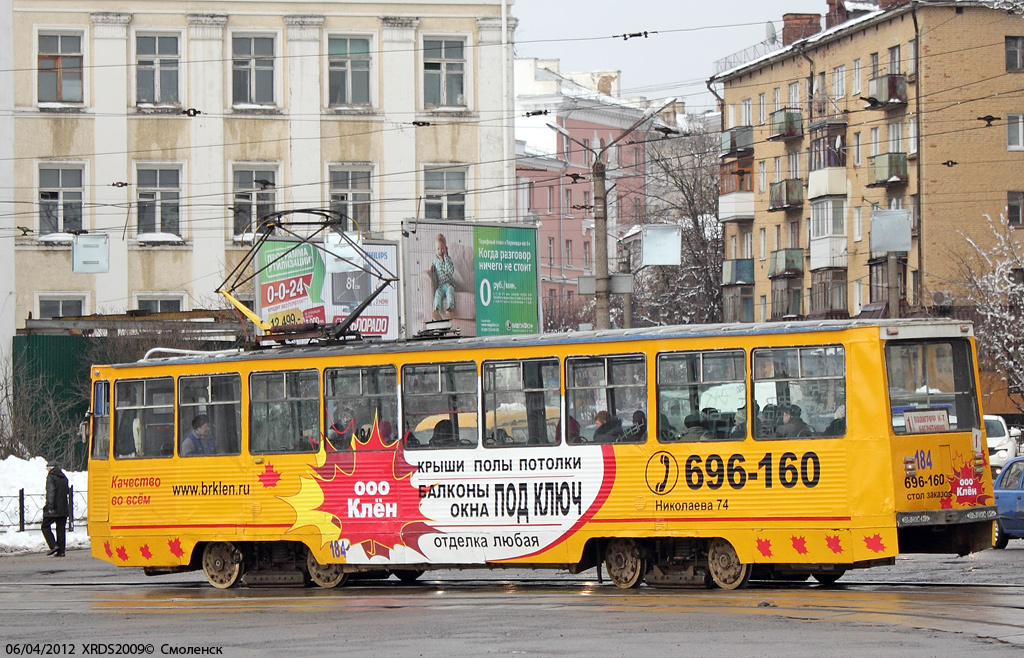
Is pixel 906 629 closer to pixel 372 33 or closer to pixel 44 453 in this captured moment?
pixel 44 453

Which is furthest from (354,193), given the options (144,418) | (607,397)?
(607,397)

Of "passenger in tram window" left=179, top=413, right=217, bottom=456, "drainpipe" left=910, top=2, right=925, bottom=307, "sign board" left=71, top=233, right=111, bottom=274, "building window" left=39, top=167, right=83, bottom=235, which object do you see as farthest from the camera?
"drainpipe" left=910, top=2, right=925, bottom=307

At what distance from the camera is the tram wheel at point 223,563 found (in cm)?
1927

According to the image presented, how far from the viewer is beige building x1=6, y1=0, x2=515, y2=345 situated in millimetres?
43688

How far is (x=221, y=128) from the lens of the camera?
4425cm

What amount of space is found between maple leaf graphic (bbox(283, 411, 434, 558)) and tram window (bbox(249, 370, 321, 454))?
44 cm

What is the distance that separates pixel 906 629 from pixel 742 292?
59.4m

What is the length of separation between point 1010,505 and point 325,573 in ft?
32.8

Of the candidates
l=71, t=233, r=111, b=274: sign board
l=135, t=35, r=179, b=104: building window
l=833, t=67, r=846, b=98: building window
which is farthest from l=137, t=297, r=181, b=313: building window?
l=833, t=67, r=846, b=98: building window

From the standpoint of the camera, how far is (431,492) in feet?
58.1

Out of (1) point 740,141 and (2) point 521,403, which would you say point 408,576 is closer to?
(2) point 521,403

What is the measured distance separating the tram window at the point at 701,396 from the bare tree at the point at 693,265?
57.4 metres

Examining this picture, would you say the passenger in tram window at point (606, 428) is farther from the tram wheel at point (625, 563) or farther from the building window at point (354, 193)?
the building window at point (354, 193)

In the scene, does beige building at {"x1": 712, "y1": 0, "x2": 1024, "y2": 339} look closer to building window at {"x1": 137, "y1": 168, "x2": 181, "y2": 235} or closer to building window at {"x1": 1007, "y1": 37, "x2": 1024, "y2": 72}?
building window at {"x1": 1007, "y1": 37, "x2": 1024, "y2": 72}
